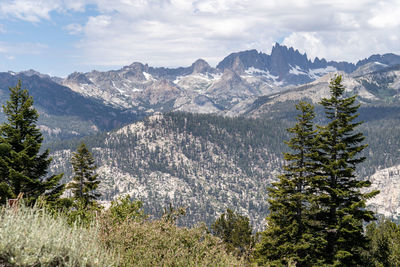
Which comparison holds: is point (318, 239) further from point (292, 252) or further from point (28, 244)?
point (28, 244)

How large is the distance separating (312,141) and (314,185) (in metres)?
3.59

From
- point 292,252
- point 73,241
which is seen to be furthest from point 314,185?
point 73,241

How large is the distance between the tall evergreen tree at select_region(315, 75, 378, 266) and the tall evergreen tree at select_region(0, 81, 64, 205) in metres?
22.5

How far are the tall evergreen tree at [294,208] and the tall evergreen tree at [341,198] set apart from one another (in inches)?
37.2

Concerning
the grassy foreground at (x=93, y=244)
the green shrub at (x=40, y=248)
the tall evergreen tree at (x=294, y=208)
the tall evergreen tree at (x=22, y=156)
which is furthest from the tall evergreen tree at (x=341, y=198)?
the tall evergreen tree at (x=22, y=156)

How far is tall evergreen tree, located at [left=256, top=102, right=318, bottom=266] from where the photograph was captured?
24656 mm

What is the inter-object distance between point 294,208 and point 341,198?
12.3 feet

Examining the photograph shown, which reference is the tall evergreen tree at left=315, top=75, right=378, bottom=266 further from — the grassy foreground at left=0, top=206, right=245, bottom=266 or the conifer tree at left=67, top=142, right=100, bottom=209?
the conifer tree at left=67, top=142, right=100, bottom=209

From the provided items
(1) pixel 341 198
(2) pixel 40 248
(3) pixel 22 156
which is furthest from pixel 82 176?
(2) pixel 40 248

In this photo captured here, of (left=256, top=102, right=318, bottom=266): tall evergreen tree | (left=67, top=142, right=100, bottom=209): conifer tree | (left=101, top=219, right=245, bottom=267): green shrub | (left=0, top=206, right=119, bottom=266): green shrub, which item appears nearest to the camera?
(left=0, top=206, right=119, bottom=266): green shrub

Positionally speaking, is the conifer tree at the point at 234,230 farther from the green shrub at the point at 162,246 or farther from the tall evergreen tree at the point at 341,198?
the green shrub at the point at 162,246

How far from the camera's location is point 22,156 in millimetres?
25641

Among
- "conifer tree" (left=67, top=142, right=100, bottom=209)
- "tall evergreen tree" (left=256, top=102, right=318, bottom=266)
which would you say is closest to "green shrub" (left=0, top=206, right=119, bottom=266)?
"tall evergreen tree" (left=256, top=102, right=318, bottom=266)

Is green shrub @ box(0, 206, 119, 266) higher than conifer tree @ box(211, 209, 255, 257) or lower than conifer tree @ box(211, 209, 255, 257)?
higher
